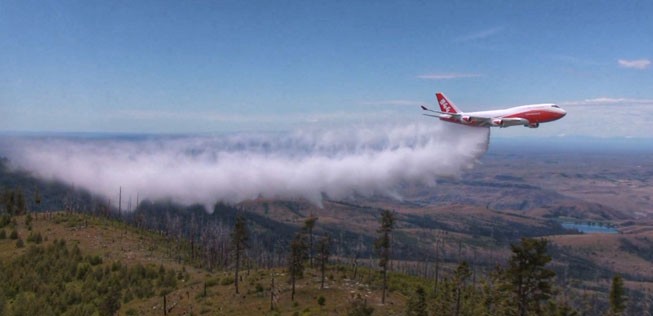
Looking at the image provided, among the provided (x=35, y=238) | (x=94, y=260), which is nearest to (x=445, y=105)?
(x=94, y=260)

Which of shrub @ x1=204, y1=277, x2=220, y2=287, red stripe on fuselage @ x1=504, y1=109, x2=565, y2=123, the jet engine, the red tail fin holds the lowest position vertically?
shrub @ x1=204, y1=277, x2=220, y2=287

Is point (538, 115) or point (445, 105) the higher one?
point (445, 105)

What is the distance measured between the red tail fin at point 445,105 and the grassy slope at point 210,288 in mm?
49021

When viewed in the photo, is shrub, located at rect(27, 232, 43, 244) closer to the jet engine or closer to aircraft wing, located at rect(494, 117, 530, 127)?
the jet engine

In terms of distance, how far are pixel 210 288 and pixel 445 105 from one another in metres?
76.7

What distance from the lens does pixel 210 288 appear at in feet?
368

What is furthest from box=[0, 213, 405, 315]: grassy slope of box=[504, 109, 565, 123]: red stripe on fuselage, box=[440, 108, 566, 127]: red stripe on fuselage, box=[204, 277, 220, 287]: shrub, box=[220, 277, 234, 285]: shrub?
box=[504, 109, 565, 123]: red stripe on fuselage

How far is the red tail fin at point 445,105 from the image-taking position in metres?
114

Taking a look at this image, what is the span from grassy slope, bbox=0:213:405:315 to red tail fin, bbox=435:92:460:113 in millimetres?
49021

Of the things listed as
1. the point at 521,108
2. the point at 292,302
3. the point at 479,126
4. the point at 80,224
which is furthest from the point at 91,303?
the point at 521,108

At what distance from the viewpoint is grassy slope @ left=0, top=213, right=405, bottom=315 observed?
9706 centimetres

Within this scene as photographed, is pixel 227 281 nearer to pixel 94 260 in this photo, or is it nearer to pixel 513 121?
pixel 94 260

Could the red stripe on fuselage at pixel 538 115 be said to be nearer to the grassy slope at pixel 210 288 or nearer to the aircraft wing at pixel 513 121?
the aircraft wing at pixel 513 121

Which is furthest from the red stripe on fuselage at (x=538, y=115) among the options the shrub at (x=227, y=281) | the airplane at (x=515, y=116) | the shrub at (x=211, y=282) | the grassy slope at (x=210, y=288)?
the shrub at (x=211, y=282)
